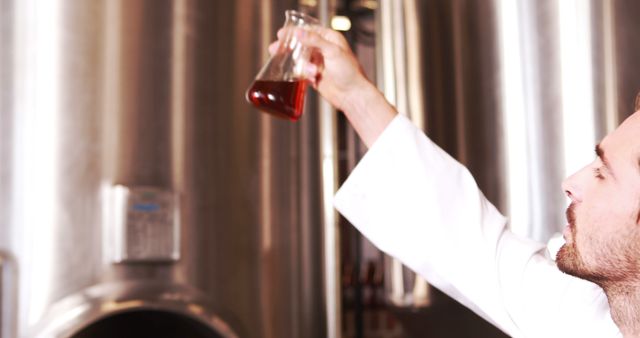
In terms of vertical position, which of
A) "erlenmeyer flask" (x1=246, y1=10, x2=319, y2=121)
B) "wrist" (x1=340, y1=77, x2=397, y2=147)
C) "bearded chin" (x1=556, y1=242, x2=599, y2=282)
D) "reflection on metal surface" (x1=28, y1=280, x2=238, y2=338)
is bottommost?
"reflection on metal surface" (x1=28, y1=280, x2=238, y2=338)

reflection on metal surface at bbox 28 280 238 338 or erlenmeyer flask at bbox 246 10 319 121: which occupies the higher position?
erlenmeyer flask at bbox 246 10 319 121

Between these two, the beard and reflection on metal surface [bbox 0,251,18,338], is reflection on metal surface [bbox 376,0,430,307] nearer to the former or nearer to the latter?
the beard

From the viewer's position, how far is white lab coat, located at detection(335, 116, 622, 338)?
1.07m

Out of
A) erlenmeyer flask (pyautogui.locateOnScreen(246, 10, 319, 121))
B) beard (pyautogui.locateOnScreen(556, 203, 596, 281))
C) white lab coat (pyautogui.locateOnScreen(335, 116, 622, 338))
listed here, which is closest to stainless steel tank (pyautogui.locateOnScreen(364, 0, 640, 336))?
white lab coat (pyautogui.locateOnScreen(335, 116, 622, 338))

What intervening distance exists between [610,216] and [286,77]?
0.46 m

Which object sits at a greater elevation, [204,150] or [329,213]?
[204,150]

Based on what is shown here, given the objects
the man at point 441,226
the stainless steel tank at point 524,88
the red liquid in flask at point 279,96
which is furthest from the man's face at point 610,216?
the red liquid in flask at point 279,96

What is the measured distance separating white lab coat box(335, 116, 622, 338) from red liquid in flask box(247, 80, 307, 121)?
145 millimetres

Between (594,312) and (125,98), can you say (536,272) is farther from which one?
(125,98)

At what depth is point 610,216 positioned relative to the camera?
857 millimetres

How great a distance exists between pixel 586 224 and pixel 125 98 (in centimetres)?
74

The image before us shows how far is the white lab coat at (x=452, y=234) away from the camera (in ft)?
3.50

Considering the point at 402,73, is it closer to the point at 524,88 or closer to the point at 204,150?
the point at 524,88

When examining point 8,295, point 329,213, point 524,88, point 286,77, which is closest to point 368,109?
point 286,77
